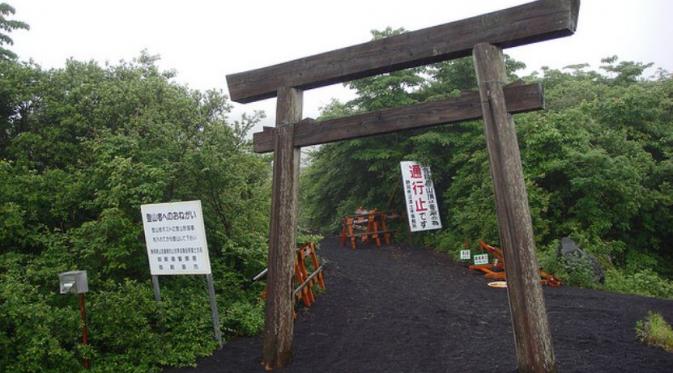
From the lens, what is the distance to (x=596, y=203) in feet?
35.9

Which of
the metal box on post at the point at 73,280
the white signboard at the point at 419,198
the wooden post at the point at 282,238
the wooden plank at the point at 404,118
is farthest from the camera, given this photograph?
the white signboard at the point at 419,198

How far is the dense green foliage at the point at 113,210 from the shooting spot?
572 centimetres

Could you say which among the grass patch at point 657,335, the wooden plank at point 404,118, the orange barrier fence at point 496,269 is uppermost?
the wooden plank at point 404,118

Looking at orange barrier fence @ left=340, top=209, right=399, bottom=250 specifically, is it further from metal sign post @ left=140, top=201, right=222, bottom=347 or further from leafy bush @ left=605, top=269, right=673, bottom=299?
metal sign post @ left=140, top=201, right=222, bottom=347

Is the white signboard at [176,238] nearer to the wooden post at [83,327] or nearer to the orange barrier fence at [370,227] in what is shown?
the wooden post at [83,327]

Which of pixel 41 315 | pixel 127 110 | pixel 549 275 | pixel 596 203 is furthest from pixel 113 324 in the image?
pixel 596 203

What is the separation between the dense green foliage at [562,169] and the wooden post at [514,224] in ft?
19.8

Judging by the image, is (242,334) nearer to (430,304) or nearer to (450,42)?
(430,304)

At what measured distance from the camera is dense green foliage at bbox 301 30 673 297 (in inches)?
430

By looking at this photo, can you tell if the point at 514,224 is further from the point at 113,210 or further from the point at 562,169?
the point at 562,169

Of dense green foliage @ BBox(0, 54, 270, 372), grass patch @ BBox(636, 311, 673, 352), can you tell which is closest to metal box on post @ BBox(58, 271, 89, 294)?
dense green foliage @ BBox(0, 54, 270, 372)

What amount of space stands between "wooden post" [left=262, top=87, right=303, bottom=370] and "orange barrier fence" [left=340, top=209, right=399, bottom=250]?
923 cm

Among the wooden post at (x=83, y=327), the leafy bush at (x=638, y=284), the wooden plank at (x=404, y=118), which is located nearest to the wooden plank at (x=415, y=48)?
the wooden plank at (x=404, y=118)

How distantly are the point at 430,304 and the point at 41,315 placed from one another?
5.54 m
